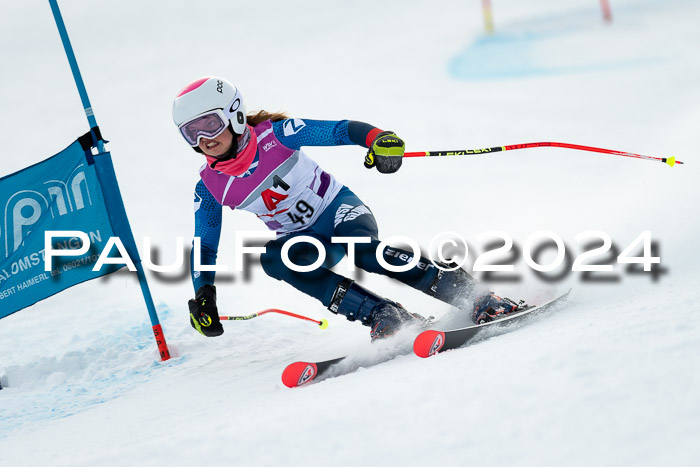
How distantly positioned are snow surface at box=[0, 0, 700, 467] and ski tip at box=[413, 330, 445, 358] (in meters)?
0.07

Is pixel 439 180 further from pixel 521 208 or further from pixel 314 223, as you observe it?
pixel 314 223

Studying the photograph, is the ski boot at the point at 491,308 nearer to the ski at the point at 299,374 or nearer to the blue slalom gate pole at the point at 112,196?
the ski at the point at 299,374

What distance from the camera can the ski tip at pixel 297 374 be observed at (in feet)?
10.2

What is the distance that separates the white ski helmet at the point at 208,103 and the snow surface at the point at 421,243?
48.7 inches

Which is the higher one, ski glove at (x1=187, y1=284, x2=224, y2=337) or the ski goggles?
the ski goggles

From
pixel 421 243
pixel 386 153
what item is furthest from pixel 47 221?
pixel 421 243

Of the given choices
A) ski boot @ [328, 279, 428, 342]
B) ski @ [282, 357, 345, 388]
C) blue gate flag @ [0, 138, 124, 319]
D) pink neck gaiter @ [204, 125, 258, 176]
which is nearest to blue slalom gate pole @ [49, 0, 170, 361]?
blue gate flag @ [0, 138, 124, 319]

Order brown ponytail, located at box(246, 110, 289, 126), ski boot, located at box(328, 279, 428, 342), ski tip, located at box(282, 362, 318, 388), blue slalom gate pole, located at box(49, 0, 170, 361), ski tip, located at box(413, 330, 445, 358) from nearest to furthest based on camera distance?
ski tip, located at box(413, 330, 445, 358), ski tip, located at box(282, 362, 318, 388), ski boot, located at box(328, 279, 428, 342), brown ponytail, located at box(246, 110, 289, 126), blue slalom gate pole, located at box(49, 0, 170, 361)

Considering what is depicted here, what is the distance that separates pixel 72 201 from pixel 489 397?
3076 millimetres

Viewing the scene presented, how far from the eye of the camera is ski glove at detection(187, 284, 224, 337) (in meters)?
3.60

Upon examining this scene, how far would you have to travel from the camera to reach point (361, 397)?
7.73 ft

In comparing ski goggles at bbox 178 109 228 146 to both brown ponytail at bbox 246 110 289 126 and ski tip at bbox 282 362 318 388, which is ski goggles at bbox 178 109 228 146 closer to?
brown ponytail at bbox 246 110 289 126

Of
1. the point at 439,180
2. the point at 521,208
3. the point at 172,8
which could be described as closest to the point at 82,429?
the point at 521,208

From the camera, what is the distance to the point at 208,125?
11.2ft
